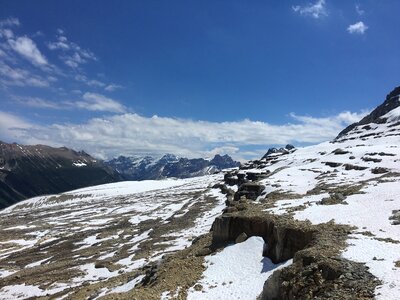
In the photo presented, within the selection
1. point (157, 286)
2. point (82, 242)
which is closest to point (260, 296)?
point (157, 286)

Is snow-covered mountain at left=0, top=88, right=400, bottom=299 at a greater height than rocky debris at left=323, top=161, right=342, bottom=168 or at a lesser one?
lesser

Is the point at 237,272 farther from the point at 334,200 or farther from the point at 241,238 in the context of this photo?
the point at 334,200

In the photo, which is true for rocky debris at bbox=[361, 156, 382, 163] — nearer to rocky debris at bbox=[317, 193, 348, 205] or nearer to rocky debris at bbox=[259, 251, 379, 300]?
rocky debris at bbox=[317, 193, 348, 205]

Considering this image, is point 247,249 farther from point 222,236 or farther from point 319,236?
point 319,236

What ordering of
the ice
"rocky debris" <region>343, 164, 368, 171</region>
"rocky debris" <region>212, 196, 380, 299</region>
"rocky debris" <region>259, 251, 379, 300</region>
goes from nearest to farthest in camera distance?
"rocky debris" <region>259, 251, 379, 300</region>, "rocky debris" <region>212, 196, 380, 299</region>, the ice, "rocky debris" <region>343, 164, 368, 171</region>

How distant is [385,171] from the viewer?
65188 millimetres

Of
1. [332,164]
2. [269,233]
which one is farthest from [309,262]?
[332,164]

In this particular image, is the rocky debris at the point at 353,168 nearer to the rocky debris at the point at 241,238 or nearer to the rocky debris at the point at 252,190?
the rocky debris at the point at 252,190

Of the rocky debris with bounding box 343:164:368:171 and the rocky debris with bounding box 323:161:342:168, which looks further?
the rocky debris with bounding box 323:161:342:168

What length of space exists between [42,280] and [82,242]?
131ft

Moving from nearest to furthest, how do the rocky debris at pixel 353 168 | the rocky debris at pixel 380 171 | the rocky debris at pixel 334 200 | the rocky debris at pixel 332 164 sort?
the rocky debris at pixel 334 200, the rocky debris at pixel 380 171, the rocky debris at pixel 353 168, the rocky debris at pixel 332 164

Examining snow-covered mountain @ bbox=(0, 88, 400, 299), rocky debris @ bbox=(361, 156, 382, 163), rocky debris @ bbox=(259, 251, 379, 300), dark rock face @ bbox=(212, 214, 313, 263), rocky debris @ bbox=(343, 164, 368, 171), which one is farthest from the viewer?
rocky debris @ bbox=(361, 156, 382, 163)

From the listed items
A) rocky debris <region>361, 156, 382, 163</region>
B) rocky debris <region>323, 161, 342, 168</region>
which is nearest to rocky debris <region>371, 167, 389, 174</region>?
rocky debris <region>361, 156, 382, 163</region>

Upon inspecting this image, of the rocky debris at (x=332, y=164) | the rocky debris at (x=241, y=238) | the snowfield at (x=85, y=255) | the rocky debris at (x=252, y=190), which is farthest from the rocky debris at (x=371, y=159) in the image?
the rocky debris at (x=241, y=238)
